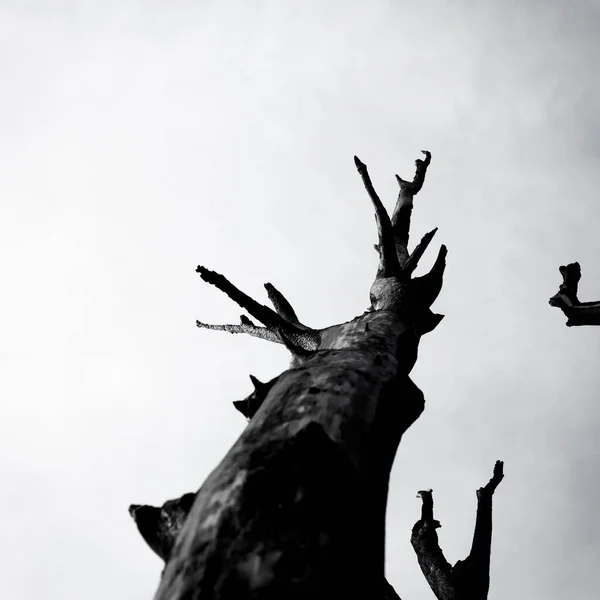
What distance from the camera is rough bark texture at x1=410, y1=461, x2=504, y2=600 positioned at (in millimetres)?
4234

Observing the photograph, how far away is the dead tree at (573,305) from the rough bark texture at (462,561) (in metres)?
1.49

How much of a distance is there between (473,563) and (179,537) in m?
3.84

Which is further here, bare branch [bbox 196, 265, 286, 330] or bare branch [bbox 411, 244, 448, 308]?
bare branch [bbox 411, 244, 448, 308]

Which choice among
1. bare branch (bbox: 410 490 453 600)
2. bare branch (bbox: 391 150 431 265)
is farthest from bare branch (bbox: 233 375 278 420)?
bare branch (bbox: 410 490 453 600)

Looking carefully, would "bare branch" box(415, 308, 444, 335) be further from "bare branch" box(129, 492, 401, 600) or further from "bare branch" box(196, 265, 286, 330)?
"bare branch" box(129, 492, 401, 600)

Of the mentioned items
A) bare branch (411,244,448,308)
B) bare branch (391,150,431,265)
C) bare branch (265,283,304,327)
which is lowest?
bare branch (265,283,304,327)

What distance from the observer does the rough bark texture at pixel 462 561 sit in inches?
167

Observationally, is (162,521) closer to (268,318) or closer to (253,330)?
(268,318)

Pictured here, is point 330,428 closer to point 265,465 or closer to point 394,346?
point 265,465

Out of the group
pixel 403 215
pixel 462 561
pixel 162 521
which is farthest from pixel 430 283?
pixel 162 521

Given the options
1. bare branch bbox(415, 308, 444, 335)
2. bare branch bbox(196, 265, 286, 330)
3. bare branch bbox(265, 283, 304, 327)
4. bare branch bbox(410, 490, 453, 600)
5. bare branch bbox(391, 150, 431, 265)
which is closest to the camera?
bare branch bbox(196, 265, 286, 330)

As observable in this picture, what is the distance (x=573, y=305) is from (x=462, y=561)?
8.01ft

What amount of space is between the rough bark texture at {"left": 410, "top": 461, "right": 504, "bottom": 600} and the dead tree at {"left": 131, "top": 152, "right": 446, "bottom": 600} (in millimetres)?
2796

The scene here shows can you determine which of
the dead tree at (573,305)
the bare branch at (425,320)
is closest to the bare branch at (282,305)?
the bare branch at (425,320)
